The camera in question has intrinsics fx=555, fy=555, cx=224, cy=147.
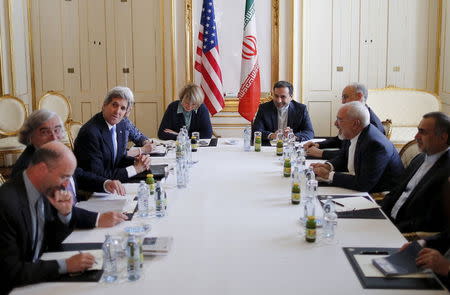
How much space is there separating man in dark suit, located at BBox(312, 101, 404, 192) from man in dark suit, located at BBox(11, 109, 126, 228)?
145 cm

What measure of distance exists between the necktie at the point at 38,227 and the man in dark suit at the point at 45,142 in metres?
0.31

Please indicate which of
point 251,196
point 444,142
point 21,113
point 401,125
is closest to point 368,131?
point 444,142

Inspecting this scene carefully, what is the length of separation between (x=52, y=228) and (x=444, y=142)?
217 centimetres

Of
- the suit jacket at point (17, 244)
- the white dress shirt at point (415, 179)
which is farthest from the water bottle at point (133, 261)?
the white dress shirt at point (415, 179)

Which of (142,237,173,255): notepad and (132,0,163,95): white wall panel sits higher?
(132,0,163,95): white wall panel

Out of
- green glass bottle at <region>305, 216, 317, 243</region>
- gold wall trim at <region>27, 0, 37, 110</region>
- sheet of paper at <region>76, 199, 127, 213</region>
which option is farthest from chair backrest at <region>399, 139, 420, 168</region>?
gold wall trim at <region>27, 0, 37, 110</region>

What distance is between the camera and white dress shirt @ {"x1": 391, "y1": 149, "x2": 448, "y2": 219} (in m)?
3.23

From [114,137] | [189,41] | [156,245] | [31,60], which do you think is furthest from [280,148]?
[31,60]

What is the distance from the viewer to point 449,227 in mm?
2990

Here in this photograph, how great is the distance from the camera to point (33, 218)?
2305mm

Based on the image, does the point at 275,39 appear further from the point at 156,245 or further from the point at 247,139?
the point at 156,245

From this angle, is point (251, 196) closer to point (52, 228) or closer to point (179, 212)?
point (179, 212)

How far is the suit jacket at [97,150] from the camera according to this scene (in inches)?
154

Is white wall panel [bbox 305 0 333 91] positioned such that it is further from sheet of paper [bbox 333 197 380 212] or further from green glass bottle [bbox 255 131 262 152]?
sheet of paper [bbox 333 197 380 212]
